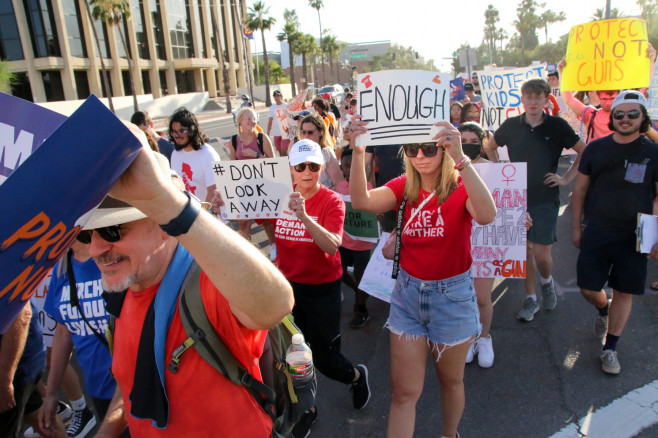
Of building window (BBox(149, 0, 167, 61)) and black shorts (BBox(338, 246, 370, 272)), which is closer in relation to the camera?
black shorts (BBox(338, 246, 370, 272))

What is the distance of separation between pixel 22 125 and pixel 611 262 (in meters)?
3.88

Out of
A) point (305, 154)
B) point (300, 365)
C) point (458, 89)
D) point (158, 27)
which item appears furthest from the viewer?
point (158, 27)

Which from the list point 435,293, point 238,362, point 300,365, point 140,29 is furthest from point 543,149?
point 140,29

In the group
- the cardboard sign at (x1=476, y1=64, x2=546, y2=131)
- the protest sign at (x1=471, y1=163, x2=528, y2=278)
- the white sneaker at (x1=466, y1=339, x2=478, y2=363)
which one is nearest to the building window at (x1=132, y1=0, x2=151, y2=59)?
the cardboard sign at (x1=476, y1=64, x2=546, y2=131)

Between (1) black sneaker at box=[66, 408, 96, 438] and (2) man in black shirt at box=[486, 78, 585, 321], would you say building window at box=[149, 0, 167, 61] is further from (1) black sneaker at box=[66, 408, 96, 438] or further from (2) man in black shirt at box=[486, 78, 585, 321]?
(1) black sneaker at box=[66, 408, 96, 438]

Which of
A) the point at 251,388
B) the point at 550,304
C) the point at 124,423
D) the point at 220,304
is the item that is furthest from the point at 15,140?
the point at 550,304

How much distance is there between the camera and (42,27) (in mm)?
37062

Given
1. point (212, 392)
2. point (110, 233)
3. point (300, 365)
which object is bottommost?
point (300, 365)

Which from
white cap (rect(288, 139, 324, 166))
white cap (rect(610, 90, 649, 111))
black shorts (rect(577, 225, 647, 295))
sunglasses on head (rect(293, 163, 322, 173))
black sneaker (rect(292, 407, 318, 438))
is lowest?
black sneaker (rect(292, 407, 318, 438))

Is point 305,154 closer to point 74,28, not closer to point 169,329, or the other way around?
point 169,329

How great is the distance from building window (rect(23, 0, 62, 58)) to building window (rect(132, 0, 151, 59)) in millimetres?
8917

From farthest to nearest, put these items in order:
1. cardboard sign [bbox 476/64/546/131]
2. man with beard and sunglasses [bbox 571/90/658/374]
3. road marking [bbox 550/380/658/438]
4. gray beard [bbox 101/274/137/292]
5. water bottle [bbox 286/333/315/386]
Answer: cardboard sign [bbox 476/64/546/131] < man with beard and sunglasses [bbox 571/90/658/374] < road marking [bbox 550/380/658/438] < water bottle [bbox 286/333/315/386] < gray beard [bbox 101/274/137/292]

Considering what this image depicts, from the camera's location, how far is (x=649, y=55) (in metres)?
5.03

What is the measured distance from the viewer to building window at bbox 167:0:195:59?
163 feet
